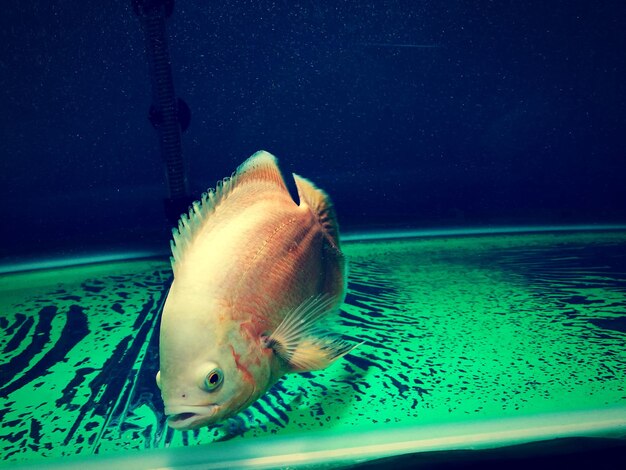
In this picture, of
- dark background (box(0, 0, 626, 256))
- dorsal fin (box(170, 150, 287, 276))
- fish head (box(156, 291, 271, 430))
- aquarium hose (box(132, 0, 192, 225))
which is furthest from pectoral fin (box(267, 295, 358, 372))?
dark background (box(0, 0, 626, 256))

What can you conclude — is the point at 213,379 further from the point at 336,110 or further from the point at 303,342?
the point at 336,110

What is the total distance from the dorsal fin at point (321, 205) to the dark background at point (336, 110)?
223 cm

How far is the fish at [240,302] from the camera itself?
905 millimetres

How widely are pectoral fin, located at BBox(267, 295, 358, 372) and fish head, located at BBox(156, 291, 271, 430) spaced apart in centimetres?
12

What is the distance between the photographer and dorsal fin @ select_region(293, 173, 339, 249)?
1.46 m

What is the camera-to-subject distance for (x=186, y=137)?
12.0 feet

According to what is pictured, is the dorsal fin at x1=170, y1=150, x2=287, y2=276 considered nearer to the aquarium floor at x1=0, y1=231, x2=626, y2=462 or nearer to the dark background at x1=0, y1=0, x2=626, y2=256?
the aquarium floor at x1=0, y1=231, x2=626, y2=462

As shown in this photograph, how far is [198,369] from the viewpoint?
0.89 metres

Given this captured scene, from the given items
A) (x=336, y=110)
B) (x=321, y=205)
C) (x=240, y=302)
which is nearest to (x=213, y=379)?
(x=240, y=302)

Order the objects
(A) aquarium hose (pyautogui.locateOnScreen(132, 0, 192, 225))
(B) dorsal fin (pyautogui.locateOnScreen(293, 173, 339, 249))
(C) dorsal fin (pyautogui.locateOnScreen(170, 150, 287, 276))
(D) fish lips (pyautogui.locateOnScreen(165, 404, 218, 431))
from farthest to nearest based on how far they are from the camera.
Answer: (A) aquarium hose (pyautogui.locateOnScreen(132, 0, 192, 225)) < (B) dorsal fin (pyautogui.locateOnScreen(293, 173, 339, 249)) < (C) dorsal fin (pyautogui.locateOnScreen(170, 150, 287, 276)) < (D) fish lips (pyautogui.locateOnScreen(165, 404, 218, 431))

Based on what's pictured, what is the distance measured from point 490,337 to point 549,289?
2.42 ft

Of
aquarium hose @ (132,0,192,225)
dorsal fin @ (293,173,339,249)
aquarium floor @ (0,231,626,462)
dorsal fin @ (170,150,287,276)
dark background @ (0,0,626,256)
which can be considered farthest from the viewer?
dark background @ (0,0,626,256)

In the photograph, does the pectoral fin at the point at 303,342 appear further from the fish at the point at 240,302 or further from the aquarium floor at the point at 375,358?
the aquarium floor at the point at 375,358

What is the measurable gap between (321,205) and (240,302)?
55 cm
